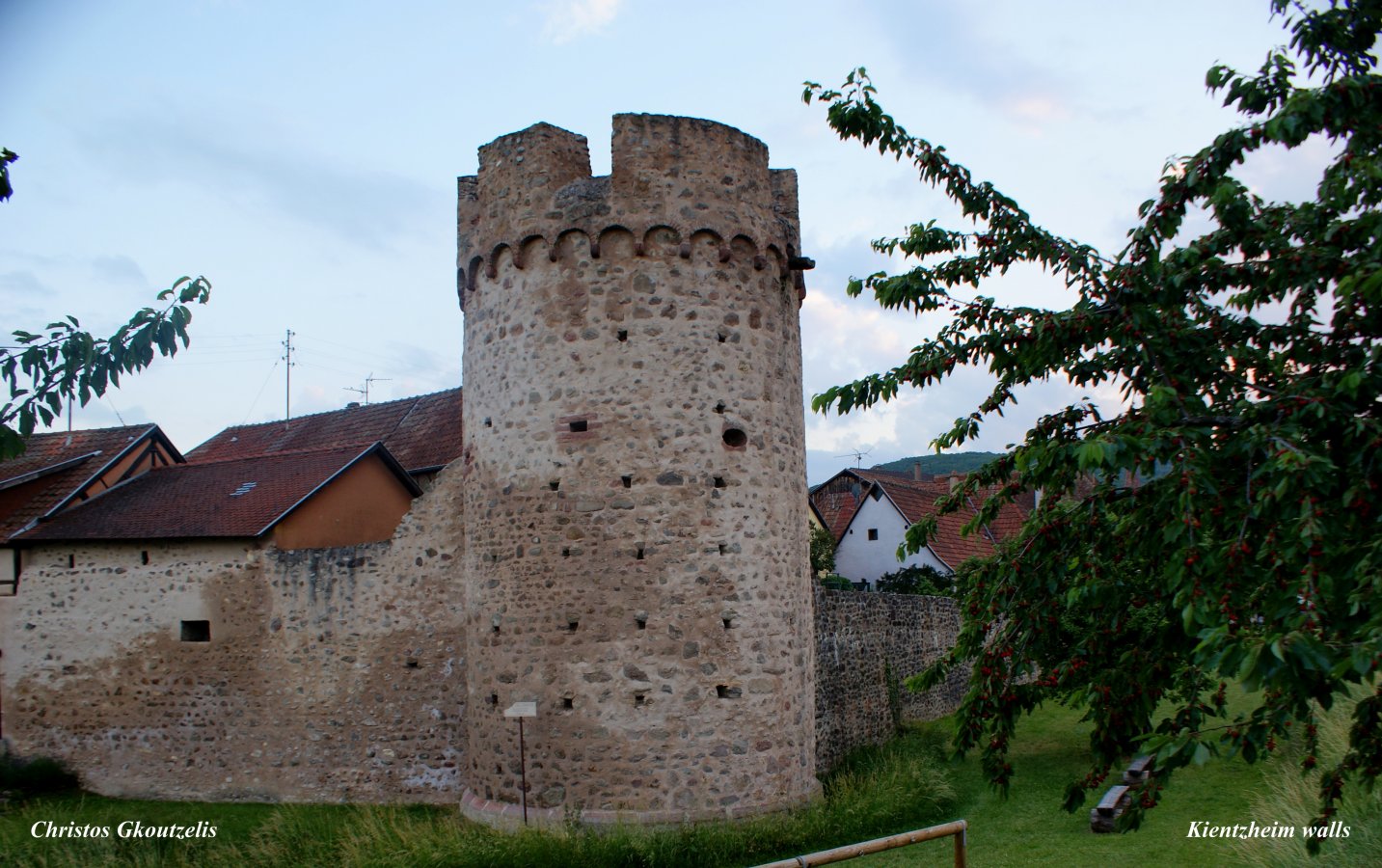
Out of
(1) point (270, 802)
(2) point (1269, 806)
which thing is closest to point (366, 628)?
(1) point (270, 802)

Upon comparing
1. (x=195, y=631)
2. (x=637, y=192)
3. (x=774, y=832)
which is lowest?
(x=774, y=832)

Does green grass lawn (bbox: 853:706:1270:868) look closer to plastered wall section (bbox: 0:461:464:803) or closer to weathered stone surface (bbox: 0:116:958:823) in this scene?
weathered stone surface (bbox: 0:116:958:823)

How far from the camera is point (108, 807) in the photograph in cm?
1387

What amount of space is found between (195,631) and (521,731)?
6.72 meters

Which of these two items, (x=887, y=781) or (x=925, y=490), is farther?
(x=925, y=490)

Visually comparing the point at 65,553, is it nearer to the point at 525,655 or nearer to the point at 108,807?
the point at 108,807

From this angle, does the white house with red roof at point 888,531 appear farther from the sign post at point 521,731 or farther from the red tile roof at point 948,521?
the sign post at point 521,731

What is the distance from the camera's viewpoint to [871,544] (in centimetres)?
3303

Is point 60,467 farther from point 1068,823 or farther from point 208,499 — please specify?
point 1068,823

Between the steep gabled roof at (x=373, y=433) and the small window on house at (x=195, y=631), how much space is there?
19.3 ft

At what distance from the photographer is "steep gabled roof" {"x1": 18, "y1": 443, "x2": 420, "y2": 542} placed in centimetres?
1507

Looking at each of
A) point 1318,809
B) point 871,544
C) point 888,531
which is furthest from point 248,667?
point 871,544

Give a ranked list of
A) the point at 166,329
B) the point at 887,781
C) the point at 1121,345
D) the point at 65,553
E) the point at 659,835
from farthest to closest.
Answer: the point at 65,553 → the point at 887,781 → the point at 659,835 → the point at 1121,345 → the point at 166,329

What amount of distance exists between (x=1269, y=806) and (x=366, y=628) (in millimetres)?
10621
